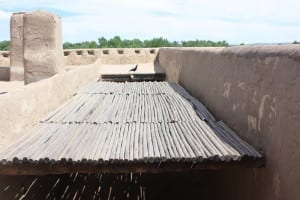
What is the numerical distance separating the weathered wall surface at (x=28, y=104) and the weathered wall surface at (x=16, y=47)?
6386 mm

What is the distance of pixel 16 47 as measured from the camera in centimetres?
1405

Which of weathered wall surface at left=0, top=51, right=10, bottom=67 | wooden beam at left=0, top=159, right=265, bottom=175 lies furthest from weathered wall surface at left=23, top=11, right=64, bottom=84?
weathered wall surface at left=0, top=51, right=10, bottom=67

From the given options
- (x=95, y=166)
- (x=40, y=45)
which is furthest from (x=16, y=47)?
(x=95, y=166)

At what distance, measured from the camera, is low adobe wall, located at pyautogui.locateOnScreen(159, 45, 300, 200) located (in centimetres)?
347

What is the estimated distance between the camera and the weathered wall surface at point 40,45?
9695mm

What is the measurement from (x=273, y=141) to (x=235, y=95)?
1.54 metres

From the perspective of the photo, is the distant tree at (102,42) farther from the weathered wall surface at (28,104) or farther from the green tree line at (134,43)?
the weathered wall surface at (28,104)

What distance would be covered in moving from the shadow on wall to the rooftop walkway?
1.04 metres

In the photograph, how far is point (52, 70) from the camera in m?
9.88

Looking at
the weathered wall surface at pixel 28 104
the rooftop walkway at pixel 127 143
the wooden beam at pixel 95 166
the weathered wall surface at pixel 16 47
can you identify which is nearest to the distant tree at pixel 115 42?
the weathered wall surface at pixel 16 47

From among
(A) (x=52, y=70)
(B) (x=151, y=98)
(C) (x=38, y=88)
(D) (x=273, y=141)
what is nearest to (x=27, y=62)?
(A) (x=52, y=70)

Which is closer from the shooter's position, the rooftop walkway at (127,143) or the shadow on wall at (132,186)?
the rooftop walkway at (127,143)

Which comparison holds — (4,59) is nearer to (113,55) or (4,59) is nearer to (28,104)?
(113,55)

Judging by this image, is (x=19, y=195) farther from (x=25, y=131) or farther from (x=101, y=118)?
(x=101, y=118)
